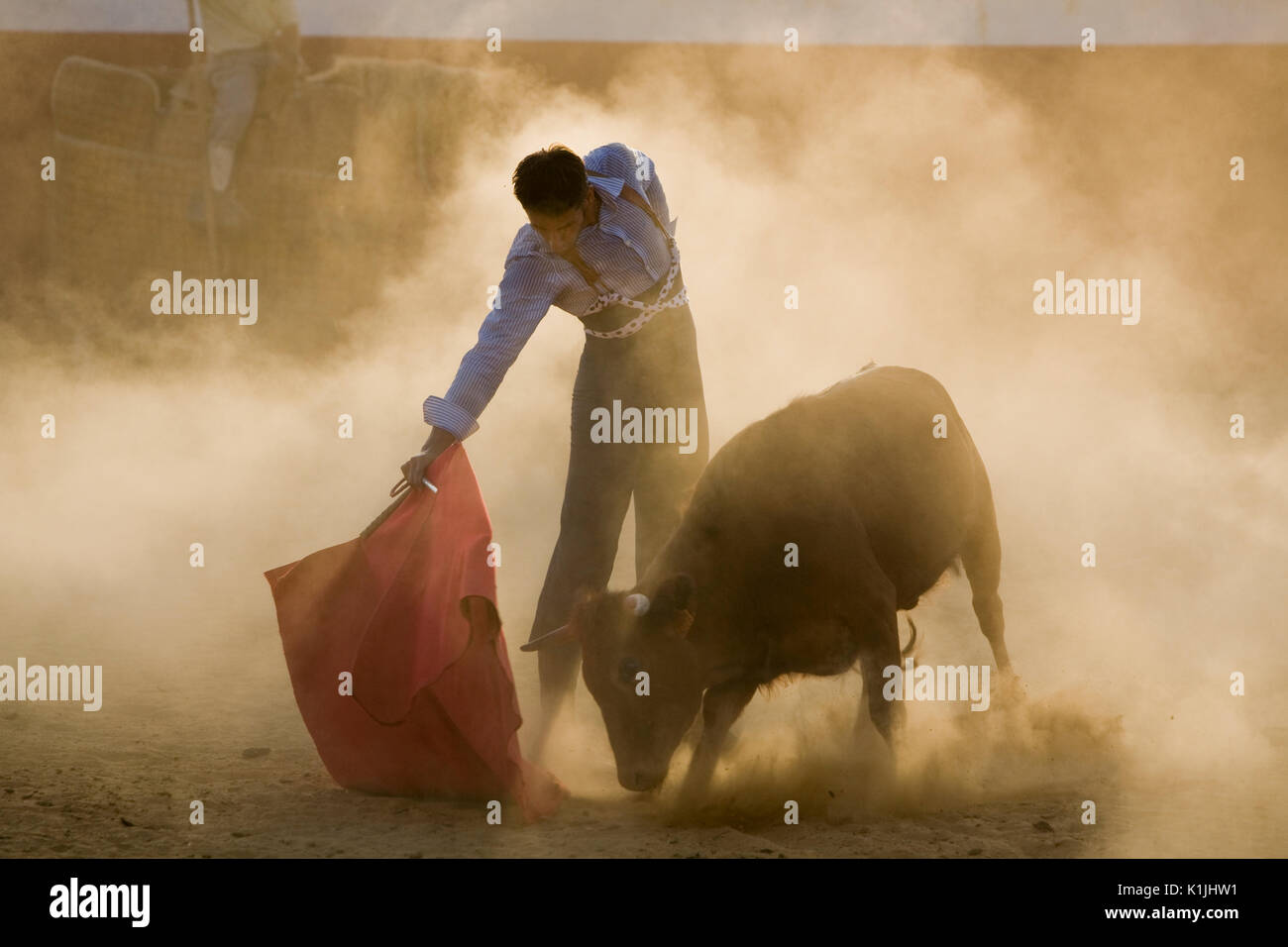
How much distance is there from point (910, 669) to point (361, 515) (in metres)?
3.74

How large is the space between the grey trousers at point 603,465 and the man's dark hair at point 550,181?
1.97 ft

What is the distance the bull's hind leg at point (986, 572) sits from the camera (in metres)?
4.76

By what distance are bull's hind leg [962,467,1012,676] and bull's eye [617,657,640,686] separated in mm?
1746

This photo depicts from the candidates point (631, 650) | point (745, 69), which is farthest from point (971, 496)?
point (745, 69)

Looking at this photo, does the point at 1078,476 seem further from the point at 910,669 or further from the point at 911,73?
the point at 911,73

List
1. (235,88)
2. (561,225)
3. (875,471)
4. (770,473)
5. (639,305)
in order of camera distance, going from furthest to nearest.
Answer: (235,88), (875,471), (639,305), (770,473), (561,225)

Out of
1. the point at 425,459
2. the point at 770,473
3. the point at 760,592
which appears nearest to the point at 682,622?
the point at 760,592

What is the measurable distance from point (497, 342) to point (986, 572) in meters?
2.03

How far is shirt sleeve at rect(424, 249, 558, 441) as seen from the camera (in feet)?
12.5

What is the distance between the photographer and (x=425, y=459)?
3822 millimetres

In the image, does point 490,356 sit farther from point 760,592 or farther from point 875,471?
point 875,471

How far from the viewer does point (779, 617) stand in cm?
370

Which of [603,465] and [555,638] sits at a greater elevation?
[603,465]

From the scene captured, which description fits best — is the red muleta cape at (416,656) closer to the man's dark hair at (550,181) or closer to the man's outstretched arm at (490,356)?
the man's outstretched arm at (490,356)
